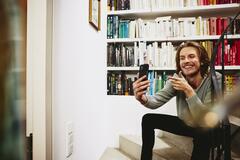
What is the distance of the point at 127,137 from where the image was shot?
224 cm

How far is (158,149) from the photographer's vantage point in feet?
6.22

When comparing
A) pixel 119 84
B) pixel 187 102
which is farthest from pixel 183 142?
pixel 119 84

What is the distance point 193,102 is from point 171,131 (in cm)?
32

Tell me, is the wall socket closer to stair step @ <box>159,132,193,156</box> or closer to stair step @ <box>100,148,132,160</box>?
stair step @ <box>100,148,132,160</box>

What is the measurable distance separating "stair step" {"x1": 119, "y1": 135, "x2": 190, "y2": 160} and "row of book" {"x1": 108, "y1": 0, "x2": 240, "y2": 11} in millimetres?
1535

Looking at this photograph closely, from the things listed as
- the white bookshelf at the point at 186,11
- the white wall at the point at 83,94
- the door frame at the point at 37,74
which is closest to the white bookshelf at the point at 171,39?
the white wall at the point at 83,94

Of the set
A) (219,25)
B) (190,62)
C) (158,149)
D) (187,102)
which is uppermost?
(219,25)

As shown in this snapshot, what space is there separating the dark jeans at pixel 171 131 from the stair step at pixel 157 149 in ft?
0.93

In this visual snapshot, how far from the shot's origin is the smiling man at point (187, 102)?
4.54 ft

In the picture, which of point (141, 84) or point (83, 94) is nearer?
point (141, 84)

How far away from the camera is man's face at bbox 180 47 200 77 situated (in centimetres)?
174

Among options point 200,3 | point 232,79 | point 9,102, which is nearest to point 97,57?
point 200,3

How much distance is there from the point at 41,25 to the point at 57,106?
458 millimetres

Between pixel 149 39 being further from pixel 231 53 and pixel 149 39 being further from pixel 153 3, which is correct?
pixel 231 53
